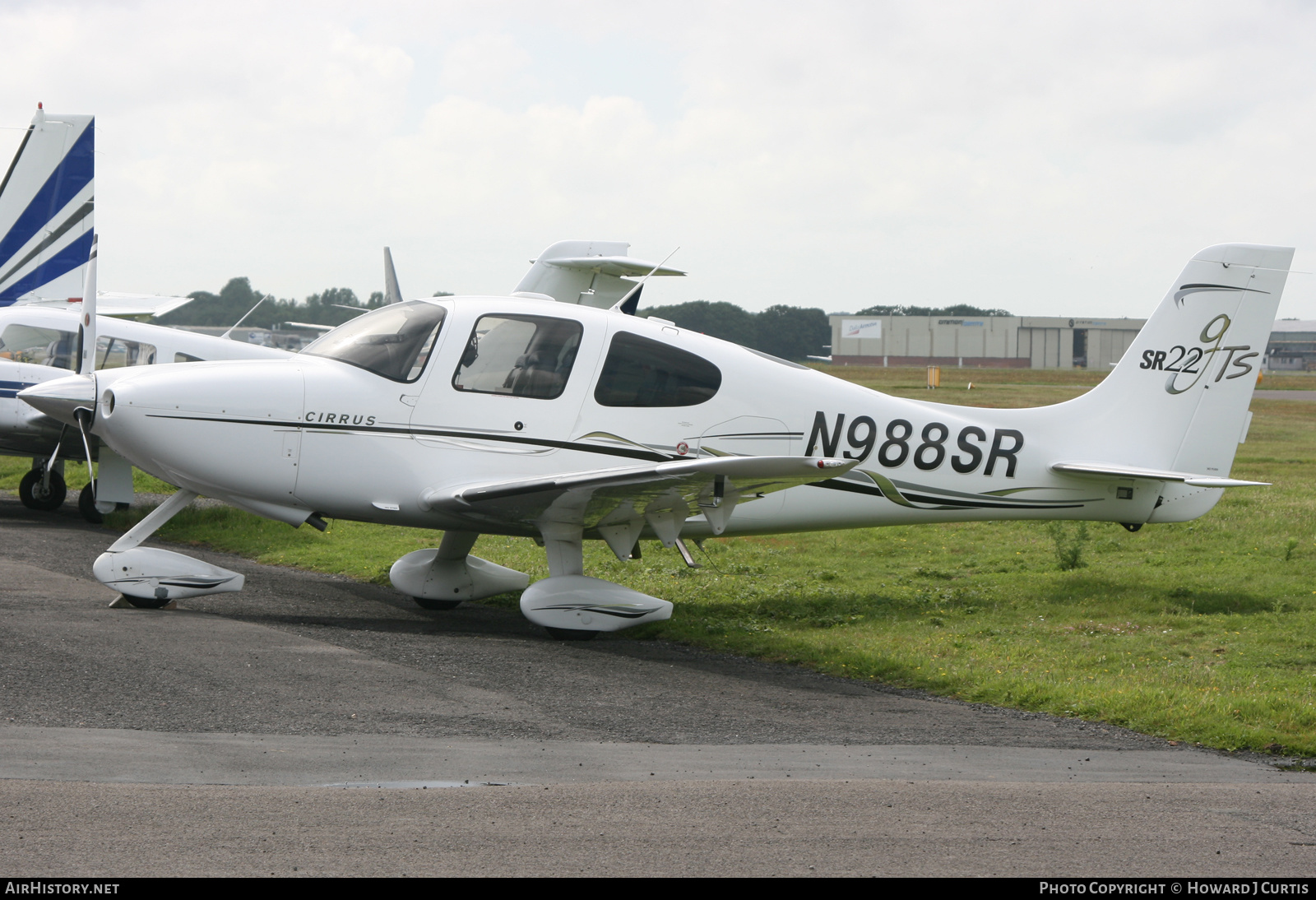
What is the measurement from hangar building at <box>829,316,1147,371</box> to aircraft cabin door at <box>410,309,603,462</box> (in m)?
109

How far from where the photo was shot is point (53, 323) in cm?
1552

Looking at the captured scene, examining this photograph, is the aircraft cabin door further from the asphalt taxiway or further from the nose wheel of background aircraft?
the nose wheel of background aircraft

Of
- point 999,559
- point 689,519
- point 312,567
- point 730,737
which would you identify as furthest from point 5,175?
point 730,737

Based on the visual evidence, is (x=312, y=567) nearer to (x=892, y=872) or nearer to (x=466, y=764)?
(x=466, y=764)

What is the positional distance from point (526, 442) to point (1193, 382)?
627cm

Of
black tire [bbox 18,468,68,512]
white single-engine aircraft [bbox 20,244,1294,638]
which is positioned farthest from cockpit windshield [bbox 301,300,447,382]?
black tire [bbox 18,468,68,512]

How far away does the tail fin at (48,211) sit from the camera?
58.2ft

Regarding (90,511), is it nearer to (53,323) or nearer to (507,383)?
(53,323)

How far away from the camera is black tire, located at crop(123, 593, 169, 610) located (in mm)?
9234

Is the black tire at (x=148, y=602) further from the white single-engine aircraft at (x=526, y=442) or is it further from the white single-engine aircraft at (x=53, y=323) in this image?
the white single-engine aircraft at (x=53, y=323)

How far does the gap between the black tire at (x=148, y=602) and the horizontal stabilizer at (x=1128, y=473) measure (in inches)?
301

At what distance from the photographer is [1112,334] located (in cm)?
11494

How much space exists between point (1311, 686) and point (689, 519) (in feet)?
15.4

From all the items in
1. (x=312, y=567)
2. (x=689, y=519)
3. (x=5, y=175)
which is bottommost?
(x=312, y=567)
